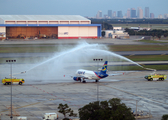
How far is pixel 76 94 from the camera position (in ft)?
167

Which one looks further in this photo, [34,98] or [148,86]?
[148,86]

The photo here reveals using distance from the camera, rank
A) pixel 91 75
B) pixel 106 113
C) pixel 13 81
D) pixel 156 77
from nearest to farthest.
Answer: pixel 106 113 → pixel 13 81 → pixel 91 75 → pixel 156 77

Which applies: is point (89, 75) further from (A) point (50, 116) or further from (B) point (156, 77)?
(A) point (50, 116)

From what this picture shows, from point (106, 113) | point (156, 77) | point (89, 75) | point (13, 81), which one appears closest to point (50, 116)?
point (106, 113)

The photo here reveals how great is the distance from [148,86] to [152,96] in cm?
905

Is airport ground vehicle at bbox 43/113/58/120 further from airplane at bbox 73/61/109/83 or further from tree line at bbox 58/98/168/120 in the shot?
airplane at bbox 73/61/109/83

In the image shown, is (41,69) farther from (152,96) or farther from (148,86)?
(152,96)

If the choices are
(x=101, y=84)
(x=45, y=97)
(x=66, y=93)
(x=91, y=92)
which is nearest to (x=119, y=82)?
(x=101, y=84)

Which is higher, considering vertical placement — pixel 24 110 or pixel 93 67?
pixel 93 67

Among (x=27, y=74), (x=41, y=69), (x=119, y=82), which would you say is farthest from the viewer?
(x=41, y=69)

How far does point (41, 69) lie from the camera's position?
3086 inches

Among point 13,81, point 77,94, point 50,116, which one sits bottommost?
point 50,116

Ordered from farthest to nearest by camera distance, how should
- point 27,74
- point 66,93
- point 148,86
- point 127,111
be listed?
point 27,74 → point 148,86 → point 66,93 → point 127,111

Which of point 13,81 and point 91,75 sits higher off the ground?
point 91,75
